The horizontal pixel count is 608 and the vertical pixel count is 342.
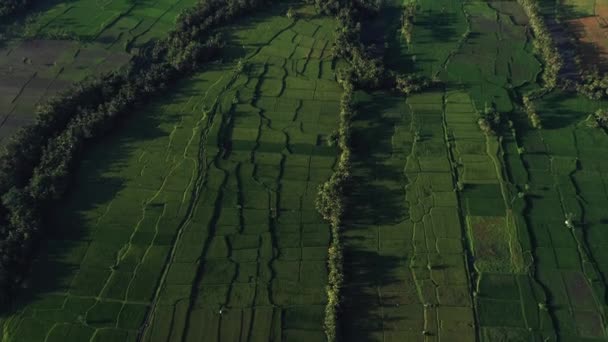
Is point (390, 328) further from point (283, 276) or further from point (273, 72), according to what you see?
point (273, 72)

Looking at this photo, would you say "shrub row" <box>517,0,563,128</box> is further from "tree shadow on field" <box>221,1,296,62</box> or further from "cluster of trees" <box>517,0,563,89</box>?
"tree shadow on field" <box>221,1,296,62</box>

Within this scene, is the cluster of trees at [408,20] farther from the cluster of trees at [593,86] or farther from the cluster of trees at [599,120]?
the cluster of trees at [599,120]

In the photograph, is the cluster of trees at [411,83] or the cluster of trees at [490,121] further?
the cluster of trees at [411,83]

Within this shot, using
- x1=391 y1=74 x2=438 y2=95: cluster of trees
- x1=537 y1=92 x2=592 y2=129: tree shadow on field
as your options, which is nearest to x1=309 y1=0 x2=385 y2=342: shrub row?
x1=391 y1=74 x2=438 y2=95: cluster of trees

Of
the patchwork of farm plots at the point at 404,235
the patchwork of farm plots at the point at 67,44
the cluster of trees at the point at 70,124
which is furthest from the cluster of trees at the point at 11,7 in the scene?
the patchwork of farm plots at the point at 404,235

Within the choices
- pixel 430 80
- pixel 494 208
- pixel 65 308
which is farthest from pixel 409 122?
pixel 65 308

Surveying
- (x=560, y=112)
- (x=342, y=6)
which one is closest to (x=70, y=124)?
(x=342, y=6)
